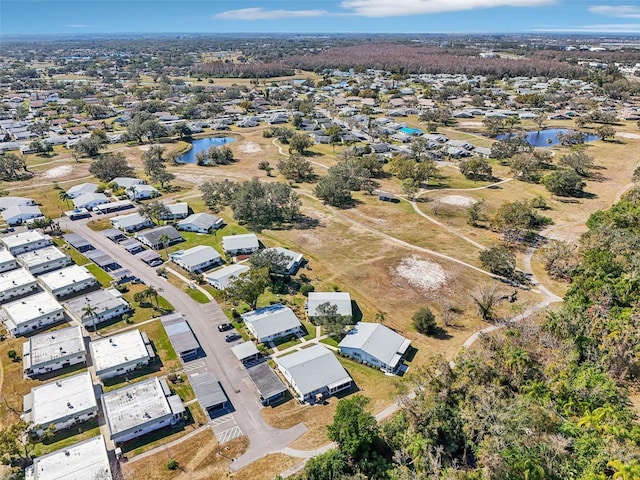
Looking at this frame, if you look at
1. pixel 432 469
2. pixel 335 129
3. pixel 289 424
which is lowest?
pixel 289 424

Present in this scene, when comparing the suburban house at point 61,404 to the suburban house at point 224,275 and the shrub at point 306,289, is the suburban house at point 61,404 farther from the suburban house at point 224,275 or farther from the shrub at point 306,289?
the shrub at point 306,289

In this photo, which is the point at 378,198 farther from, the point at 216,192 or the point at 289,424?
the point at 289,424

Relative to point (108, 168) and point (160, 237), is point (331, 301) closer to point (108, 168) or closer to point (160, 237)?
point (160, 237)

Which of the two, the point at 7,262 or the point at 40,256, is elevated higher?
the point at 40,256

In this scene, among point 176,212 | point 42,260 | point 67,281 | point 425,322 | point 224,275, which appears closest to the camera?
point 425,322

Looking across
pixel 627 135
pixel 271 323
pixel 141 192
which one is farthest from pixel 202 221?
pixel 627 135

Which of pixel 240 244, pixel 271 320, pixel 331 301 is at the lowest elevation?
pixel 271 320

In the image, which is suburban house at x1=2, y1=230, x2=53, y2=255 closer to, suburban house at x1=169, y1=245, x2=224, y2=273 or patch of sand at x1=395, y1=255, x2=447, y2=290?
suburban house at x1=169, y1=245, x2=224, y2=273

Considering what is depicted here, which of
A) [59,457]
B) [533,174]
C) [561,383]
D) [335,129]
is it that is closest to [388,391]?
[561,383]
